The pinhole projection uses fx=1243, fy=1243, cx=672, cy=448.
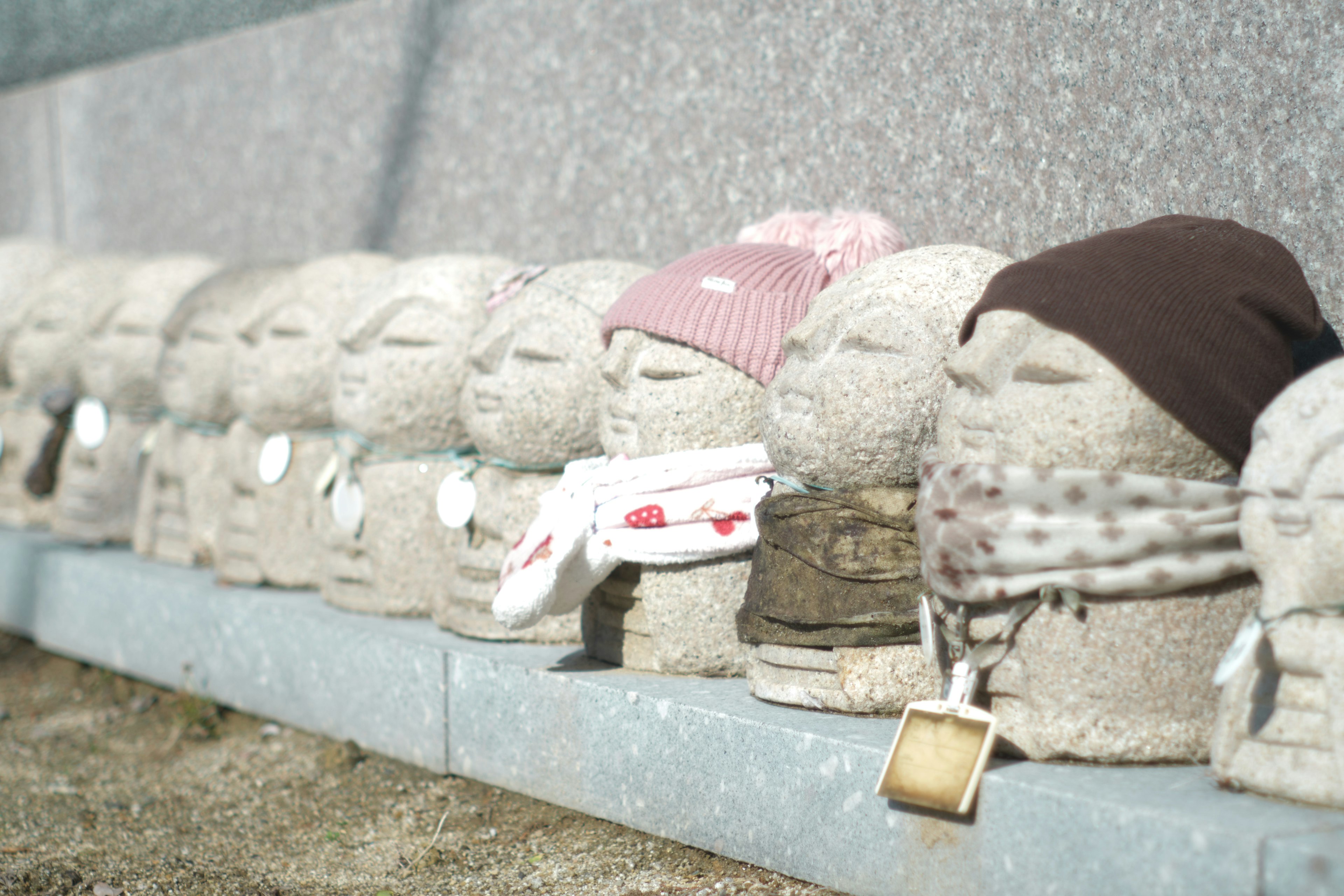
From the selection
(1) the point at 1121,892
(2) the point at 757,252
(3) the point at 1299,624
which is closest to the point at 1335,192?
(3) the point at 1299,624

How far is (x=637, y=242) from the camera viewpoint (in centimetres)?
473

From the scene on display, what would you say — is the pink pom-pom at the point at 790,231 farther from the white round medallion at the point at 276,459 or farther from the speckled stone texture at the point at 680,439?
the white round medallion at the point at 276,459

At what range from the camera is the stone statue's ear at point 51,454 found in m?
5.73

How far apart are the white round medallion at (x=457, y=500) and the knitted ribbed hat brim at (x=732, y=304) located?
2.56 feet

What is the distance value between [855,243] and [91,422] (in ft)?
11.9

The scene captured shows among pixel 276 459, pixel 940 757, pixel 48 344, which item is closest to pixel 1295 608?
pixel 940 757

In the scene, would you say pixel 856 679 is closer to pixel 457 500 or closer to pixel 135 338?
pixel 457 500

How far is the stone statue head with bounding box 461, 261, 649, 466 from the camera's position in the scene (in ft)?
11.8

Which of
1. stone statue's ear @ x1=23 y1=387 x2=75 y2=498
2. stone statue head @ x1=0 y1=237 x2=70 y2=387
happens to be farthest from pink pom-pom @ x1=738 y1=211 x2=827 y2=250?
stone statue head @ x1=0 y1=237 x2=70 y2=387

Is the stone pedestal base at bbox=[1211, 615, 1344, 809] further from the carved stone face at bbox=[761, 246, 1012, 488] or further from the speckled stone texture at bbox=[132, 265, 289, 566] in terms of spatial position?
the speckled stone texture at bbox=[132, 265, 289, 566]

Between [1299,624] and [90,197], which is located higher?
[90,197]

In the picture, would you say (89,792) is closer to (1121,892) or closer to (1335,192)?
(1121,892)

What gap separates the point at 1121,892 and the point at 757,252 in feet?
6.19

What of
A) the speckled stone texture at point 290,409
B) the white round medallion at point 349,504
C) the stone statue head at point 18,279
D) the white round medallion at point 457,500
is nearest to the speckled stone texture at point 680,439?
the white round medallion at point 457,500
